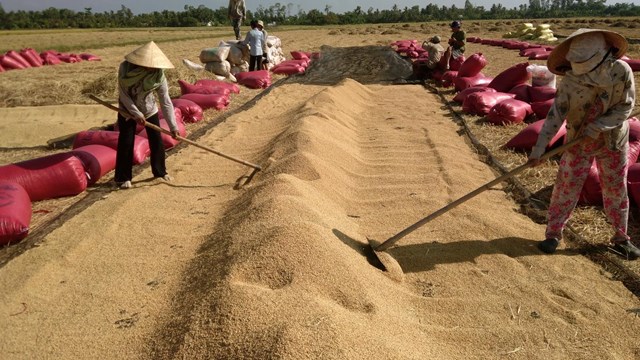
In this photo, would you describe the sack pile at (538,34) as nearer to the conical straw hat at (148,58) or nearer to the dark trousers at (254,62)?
the dark trousers at (254,62)

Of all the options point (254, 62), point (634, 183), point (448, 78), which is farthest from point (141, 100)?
point (254, 62)

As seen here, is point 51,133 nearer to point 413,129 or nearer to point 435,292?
point 413,129

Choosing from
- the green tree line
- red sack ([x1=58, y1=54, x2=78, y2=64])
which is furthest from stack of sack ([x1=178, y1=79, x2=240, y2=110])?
the green tree line

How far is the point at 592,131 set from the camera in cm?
256

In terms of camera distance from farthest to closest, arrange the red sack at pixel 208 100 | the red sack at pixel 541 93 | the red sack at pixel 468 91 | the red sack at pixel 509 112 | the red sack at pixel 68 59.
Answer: the red sack at pixel 68 59
the red sack at pixel 208 100
the red sack at pixel 468 91
the red sack at pixel 541 93
the red sack at pixel 509 112

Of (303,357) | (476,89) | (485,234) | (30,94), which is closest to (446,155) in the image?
(485,234)

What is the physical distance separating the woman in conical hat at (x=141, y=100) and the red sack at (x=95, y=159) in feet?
0.78

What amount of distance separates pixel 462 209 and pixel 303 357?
218 centimetres

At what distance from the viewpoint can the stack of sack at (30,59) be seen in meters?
11.8

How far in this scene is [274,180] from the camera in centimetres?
381

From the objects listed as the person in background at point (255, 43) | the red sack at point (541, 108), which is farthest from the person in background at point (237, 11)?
the red sack at point (541, 108)

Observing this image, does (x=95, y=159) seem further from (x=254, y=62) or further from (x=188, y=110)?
(x=254, y=62)

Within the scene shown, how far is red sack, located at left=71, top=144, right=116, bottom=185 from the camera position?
13.7 feet

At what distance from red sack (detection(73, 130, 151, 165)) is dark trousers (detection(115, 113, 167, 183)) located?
45cm
